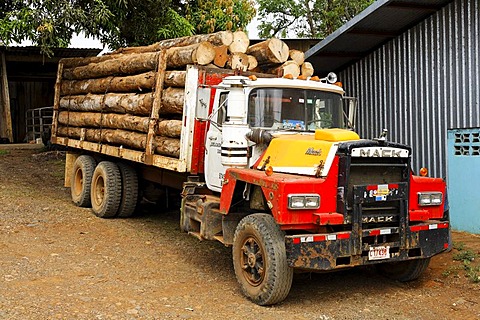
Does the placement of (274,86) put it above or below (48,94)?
below

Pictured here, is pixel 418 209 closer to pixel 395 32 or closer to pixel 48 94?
pixel 395 32

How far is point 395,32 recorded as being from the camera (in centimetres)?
1039

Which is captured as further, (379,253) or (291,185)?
(379,253)

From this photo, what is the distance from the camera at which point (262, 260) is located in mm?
6055

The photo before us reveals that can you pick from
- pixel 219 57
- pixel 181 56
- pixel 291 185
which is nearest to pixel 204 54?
pixel 219 57

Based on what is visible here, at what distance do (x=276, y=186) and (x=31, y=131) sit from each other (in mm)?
21118

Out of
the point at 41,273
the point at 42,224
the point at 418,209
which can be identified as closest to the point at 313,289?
the point at 418,209

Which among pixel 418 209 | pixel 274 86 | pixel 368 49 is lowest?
pixel 418 209

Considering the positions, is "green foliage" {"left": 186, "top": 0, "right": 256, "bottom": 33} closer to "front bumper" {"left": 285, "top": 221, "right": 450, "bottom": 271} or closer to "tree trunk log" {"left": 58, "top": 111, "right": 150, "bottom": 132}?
"tree trunk log" {"left": 58, "top": 111, "right": 150, "bottom": 132}

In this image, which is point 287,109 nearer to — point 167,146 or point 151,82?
point 167,146

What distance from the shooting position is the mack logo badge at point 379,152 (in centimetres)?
595

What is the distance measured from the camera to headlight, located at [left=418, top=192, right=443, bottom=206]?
641 centimetres

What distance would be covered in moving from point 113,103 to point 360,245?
6199mm

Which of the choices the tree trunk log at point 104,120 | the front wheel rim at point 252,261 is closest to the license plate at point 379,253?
the front wheel rim at point 252,261
